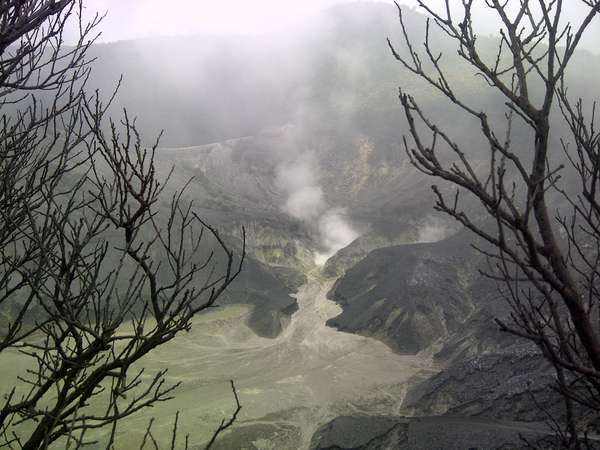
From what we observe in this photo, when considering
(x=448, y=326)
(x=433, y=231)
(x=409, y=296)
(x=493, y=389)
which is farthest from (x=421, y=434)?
(x=433, y=231)

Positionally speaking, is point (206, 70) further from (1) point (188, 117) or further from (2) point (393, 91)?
(2) point (393, 91)

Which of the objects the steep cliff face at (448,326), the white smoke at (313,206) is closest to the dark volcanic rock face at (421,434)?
the steep cliff face at (448,326)

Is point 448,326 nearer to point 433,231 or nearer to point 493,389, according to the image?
point 493,389

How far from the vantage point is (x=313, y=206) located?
47.0 metres

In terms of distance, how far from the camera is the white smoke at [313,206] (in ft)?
132

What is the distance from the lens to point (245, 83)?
7356 centimetres

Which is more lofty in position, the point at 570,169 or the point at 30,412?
the point at 570,169

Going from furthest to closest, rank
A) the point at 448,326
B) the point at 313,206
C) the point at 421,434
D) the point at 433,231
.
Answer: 1. the point at 313,206
2. the point at 433,231
3. the point at 448,326
4. the point at 421,434

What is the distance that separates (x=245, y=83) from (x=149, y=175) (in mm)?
74297

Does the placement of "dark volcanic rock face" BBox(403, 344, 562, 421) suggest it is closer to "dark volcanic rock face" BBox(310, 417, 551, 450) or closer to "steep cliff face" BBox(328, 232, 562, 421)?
"steep cliff face" BBox(328, 232, 562, 421)

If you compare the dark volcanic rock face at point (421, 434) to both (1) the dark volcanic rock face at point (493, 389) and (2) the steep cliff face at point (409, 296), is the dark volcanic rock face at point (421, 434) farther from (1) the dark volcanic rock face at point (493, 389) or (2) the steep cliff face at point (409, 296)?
(2) the steep cliff face at point (409, 296)

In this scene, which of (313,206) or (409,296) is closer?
(409,296)

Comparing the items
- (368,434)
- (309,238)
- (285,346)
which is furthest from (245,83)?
(368,434)

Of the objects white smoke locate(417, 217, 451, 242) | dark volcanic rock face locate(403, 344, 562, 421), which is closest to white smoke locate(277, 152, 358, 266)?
white smoke locate(417, 217, 451, 242)
